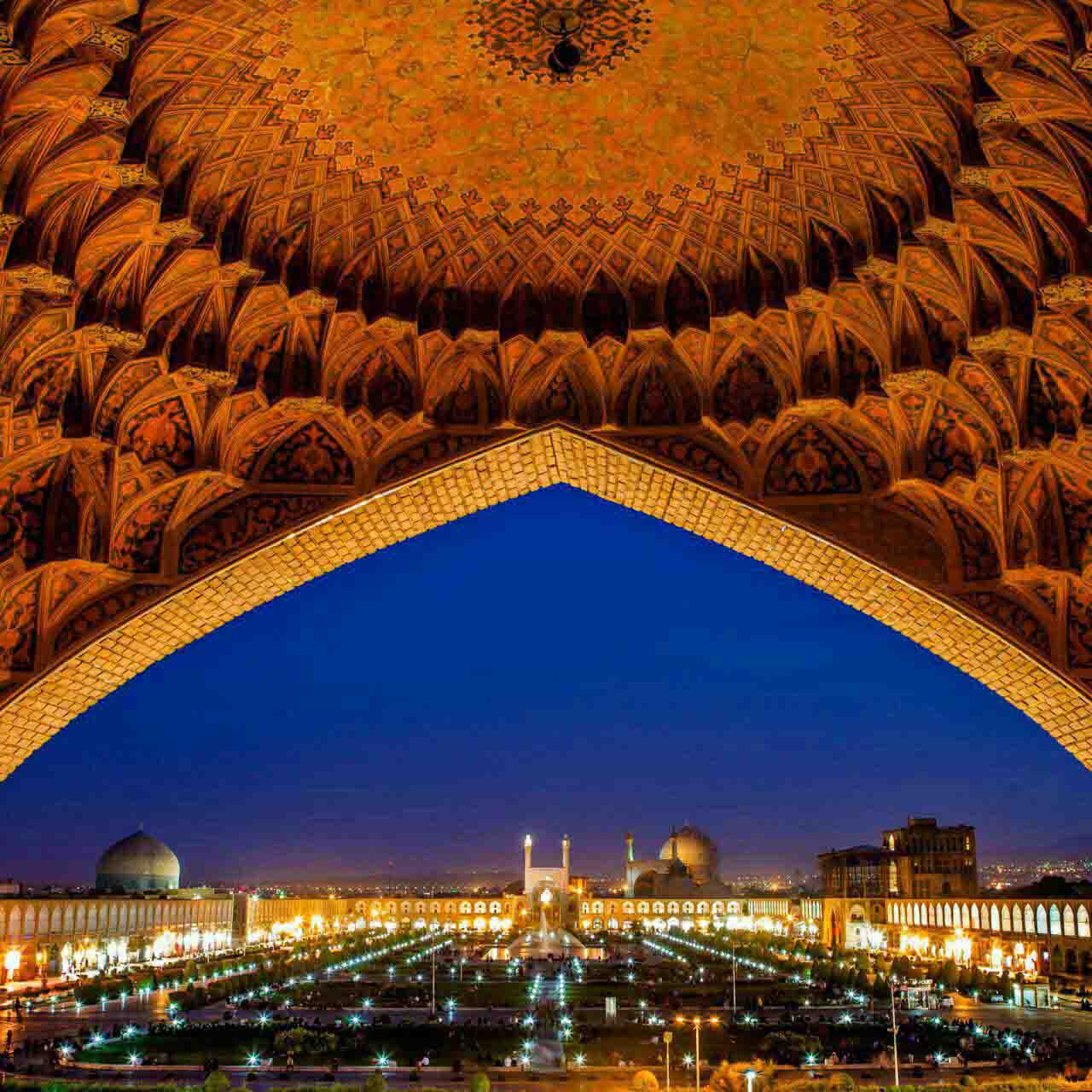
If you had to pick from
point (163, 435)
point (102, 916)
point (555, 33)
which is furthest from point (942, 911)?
point (555, 33)

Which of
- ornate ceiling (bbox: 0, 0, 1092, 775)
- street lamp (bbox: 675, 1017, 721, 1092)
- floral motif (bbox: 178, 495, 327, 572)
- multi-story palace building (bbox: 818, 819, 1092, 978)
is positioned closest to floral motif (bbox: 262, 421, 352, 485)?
ornate ceiling (bbox: 0, 0, 1092, 775)

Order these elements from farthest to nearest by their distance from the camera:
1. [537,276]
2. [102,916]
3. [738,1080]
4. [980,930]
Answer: [980,930], [102,916], [537,276], [738,1080]

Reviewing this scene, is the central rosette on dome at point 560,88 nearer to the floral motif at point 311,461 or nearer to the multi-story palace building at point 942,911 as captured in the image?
the floral motif at point 311,461

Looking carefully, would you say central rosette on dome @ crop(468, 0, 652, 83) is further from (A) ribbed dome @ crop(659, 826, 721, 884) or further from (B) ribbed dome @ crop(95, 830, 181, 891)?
(A) ribbed dome @ crop(659, 826, 721, 884)

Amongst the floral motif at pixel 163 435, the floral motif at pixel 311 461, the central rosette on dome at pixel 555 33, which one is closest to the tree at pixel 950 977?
the floral motif at pixel 311 461

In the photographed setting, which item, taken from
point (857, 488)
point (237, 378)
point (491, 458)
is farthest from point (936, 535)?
point (237, 378)

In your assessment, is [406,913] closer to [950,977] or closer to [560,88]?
[950,977]

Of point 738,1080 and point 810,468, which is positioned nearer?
point 738,1080
